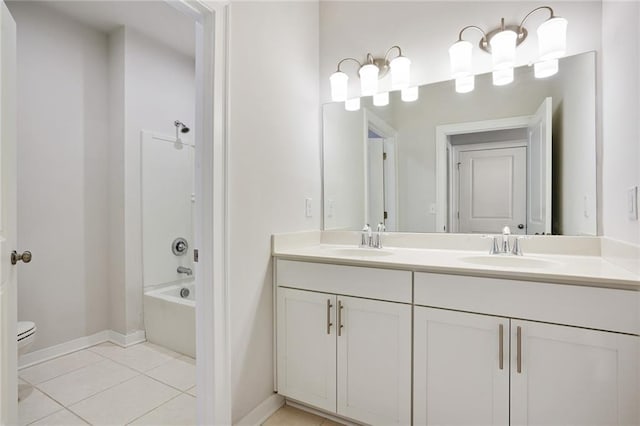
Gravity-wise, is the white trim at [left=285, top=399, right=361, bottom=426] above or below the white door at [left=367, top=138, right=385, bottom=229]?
below

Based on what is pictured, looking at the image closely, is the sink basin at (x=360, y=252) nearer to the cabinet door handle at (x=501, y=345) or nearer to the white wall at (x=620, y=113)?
the cabinet door handle at (x=501, y=345)

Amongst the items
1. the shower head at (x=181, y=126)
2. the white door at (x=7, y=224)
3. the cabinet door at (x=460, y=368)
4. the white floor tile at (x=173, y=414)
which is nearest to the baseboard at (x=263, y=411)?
the white floor tile at (x=173, y=414)

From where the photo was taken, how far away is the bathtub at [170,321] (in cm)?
228

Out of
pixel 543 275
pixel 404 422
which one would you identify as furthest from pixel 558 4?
pixel 404 422

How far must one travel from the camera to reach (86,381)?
1.96 metres

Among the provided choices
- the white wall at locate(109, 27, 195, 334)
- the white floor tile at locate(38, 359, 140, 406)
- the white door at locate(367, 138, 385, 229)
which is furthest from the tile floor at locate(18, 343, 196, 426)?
the white door at locate(367, 138, 385, 229)

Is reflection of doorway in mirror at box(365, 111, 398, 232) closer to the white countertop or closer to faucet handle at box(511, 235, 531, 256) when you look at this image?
the white countertop

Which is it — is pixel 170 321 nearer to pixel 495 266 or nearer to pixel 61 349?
pixel 61 349

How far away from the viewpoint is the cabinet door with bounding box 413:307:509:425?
116 centimetres

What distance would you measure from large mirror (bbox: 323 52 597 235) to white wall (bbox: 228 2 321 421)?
348 millimetres

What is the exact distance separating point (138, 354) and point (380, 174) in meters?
2.18

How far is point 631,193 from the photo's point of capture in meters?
1.12

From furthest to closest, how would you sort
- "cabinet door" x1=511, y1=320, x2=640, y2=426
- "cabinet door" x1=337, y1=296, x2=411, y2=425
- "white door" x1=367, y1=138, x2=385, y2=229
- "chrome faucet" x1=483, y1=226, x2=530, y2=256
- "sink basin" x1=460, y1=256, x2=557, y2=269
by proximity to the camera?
"white door" x1=367, y1=138, x2=385, y2=229
"chrome faucet" x1=483, y1=226, x2=530, y2=256
"sink basin" x1=460, y1=256, x2=557, y2=269
"cabinet door" x1=337, y1=296, x2=411, y2=425
"cabinet door" x1=511, y1=320, x2=640, y2=426

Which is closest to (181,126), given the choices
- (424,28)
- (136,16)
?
(136,16)
